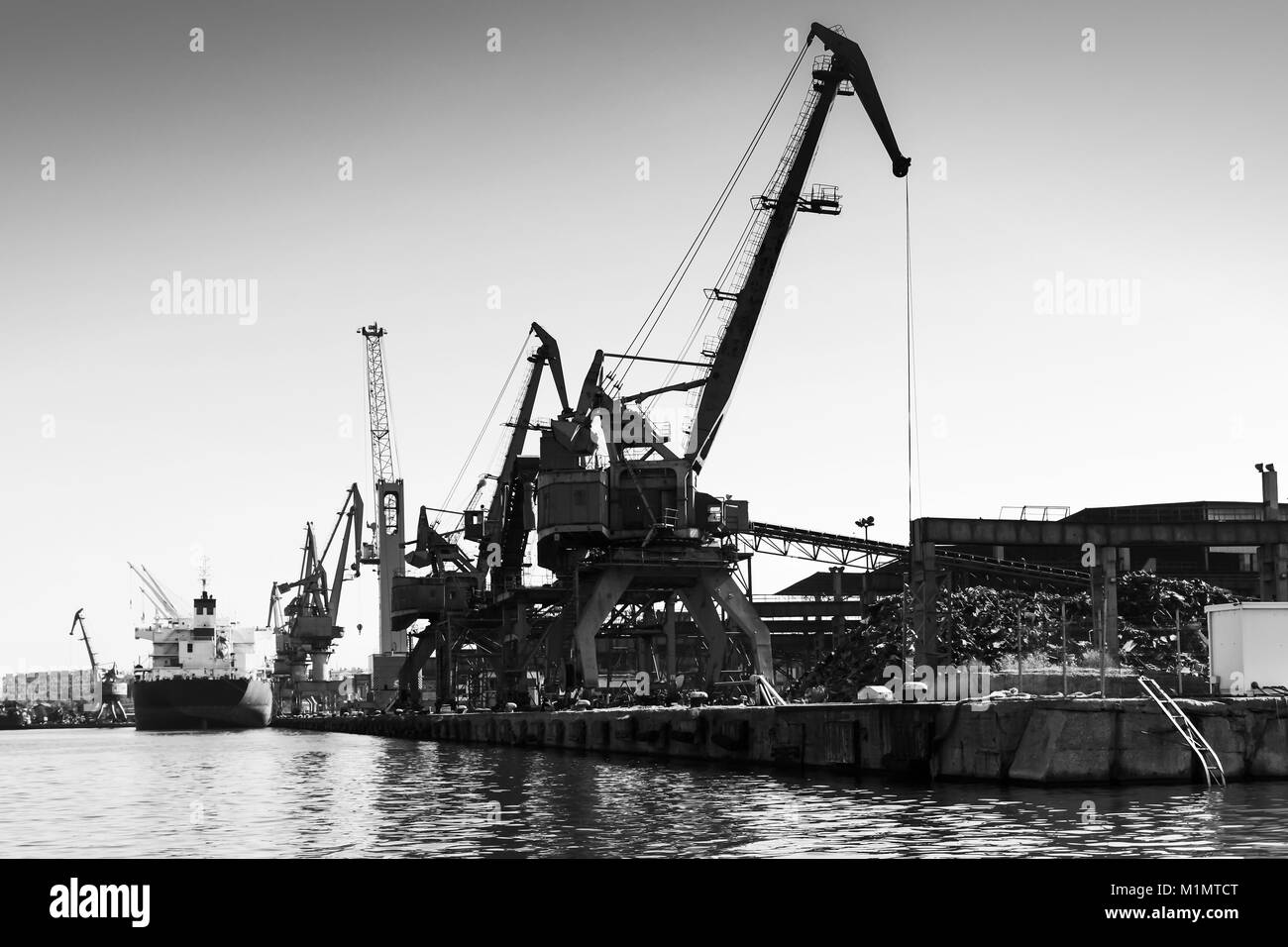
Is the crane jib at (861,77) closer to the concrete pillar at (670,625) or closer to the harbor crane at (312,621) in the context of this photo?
the concrete pillar at (670,625)

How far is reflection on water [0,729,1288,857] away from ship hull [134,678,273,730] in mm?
98148

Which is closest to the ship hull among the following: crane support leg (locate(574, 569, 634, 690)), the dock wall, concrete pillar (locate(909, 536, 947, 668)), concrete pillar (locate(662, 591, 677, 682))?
concrete pillar (locate(662, 591, 677, 682))

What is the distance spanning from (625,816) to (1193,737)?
1625 centimetres

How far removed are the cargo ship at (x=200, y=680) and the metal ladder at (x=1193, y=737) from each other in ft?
409

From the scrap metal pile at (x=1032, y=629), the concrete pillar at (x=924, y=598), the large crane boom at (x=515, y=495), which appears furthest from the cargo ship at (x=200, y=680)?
the concrete pillar at (x=924, y=598)

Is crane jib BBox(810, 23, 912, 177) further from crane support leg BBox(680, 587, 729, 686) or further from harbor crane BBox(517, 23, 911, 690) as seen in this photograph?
crane support leg BBox(680, 587, 729, 686)

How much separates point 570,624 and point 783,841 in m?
64.2

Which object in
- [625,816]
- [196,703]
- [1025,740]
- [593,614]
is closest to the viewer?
[625,816]

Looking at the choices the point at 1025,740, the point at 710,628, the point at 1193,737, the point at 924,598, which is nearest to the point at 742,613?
the point at 710,628

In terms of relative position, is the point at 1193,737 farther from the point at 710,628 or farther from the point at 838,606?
the point at 838,606

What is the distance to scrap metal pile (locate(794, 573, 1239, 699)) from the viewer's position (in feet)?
263

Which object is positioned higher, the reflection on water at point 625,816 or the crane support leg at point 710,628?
the crane support leg at point 710,628

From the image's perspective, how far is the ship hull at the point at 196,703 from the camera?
149250 millimetres

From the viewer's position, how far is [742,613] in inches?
3339
